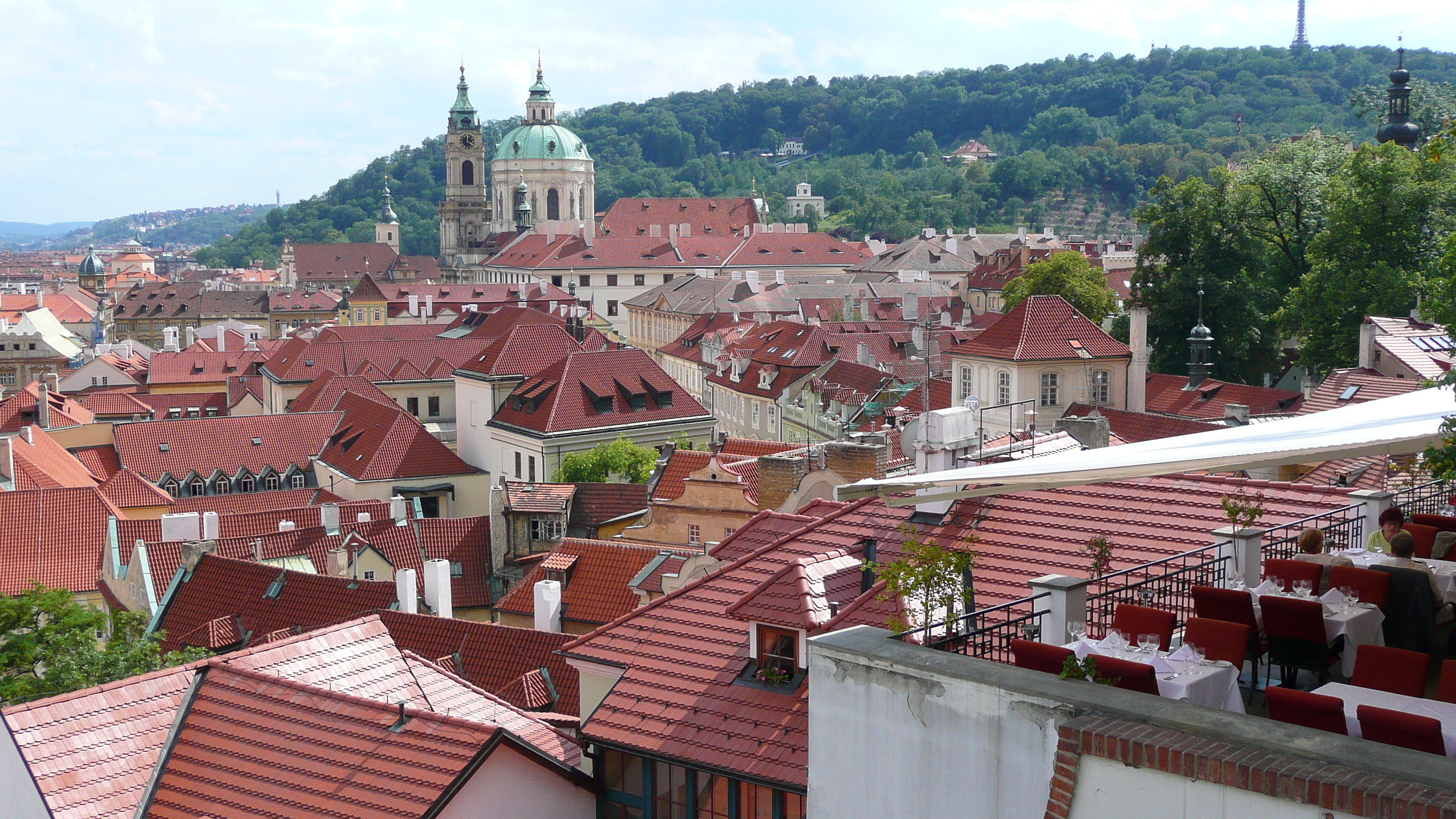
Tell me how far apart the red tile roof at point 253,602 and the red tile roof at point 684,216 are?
386ft

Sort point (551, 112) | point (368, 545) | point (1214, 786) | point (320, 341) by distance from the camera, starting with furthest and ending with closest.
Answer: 1. point (551, 112)
2. point (320, 341)
3. point (368, 545)
4. point (1214, 786)

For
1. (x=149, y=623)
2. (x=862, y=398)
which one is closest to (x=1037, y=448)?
(x=149, y=623)

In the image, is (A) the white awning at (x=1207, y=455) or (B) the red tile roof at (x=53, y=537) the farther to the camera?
(B) the red tile roof at (x=53, y=537)

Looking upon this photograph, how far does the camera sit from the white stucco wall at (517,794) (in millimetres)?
12289

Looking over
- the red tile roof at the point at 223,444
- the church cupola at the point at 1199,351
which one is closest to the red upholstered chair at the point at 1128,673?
the church cupola at the point at 1199,351

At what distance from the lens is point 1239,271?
4747cm

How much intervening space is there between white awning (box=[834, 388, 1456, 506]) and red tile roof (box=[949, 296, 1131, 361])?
30.0 m

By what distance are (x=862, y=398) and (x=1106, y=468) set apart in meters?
40.0

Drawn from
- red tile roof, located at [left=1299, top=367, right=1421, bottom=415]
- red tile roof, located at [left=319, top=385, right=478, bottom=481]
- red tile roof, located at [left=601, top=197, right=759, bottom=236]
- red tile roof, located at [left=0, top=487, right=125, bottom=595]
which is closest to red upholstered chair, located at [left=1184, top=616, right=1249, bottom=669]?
red tile roof, located at [left=1299, top=367, right=1421, bottom=415]

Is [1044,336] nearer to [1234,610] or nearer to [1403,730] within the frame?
[1234,610]

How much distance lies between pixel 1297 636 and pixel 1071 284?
5210 cm

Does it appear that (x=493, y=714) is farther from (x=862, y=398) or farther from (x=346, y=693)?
(x=862, y=398)

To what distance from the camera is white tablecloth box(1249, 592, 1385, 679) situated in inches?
329

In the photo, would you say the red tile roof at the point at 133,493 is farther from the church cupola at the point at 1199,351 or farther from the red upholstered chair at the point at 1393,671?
the red upholstered chair at the point at 1393,671
